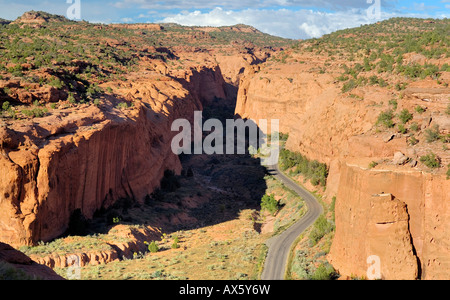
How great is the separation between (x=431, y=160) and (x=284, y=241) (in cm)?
1487

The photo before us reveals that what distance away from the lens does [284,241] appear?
3594 cm

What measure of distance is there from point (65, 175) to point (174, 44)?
363 feet

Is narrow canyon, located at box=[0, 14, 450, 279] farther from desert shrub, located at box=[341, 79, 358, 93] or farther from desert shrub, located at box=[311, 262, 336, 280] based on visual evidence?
desert shrub, located at box=[341, 79, 358, 93]

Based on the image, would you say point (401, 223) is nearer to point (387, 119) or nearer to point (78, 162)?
point (387, 119)

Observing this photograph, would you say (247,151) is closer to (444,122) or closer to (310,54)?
(310,54)

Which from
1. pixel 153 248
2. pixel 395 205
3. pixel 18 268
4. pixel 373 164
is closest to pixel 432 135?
pixel 373 164

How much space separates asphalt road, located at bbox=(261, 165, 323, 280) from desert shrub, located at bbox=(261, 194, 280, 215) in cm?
301

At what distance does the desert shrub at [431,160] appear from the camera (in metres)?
24.5

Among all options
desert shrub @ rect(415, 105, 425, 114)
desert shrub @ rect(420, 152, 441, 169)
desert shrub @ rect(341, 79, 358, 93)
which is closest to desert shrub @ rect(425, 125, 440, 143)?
desert shrub @ rect(420, 152, 441, 169)

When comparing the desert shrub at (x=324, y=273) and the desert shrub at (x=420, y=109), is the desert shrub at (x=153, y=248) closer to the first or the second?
the desert shrub at (x=324, y=273)

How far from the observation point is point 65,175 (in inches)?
1334

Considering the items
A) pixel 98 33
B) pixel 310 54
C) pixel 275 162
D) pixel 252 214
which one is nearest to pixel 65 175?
pixel 252 214

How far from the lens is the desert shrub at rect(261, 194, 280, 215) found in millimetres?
48006

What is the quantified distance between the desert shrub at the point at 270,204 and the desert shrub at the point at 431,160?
24.3m
